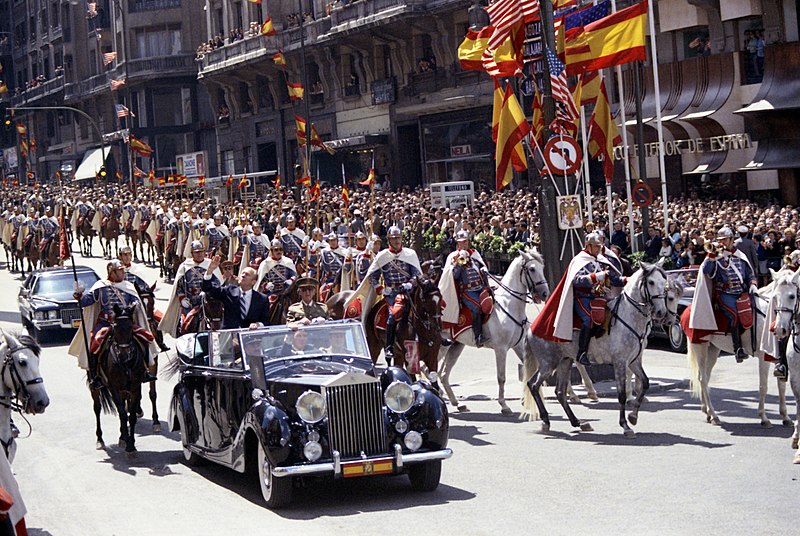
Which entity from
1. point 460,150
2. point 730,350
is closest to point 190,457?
point 730,350

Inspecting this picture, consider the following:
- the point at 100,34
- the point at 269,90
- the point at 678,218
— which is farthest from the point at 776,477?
the point at 100,34

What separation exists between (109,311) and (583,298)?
5867mm

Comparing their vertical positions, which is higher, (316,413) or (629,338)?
(629,338)

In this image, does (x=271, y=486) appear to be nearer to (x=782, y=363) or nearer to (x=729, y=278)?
(x=782, y=363)

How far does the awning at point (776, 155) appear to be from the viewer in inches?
1314

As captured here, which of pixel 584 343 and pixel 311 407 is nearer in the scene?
pixel 311 407

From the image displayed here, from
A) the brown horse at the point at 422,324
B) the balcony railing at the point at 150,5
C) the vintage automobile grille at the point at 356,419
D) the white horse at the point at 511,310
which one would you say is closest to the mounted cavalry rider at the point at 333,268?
the white horse at the point at 511,310

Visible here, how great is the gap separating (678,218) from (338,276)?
8786 millimetres

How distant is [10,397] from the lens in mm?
11852

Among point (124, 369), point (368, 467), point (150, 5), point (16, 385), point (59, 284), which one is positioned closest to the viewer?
point (16, 385)

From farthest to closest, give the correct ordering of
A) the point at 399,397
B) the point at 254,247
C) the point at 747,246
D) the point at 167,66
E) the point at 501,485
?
the point at 167,66 < the point at 254,247 < the point at 747,246 < the point at 501,485 < the point at 399,397

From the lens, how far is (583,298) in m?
16.0

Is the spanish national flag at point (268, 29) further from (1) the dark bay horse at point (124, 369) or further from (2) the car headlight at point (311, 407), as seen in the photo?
(2) the car headlight at point (311, 407)

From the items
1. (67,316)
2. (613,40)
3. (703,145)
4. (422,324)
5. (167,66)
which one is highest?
(167,66)
